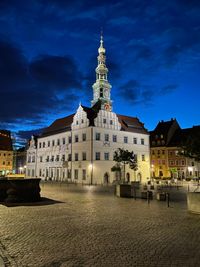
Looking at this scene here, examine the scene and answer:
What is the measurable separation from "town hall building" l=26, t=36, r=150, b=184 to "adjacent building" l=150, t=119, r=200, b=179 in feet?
43.3

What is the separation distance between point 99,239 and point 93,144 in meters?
43.2

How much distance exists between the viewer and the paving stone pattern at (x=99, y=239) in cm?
691

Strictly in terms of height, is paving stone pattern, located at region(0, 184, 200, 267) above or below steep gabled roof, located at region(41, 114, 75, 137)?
below

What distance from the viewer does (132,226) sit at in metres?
11.1

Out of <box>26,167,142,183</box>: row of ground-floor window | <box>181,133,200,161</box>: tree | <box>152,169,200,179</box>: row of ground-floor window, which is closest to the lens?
<box>181,133,200,161</box>: tree

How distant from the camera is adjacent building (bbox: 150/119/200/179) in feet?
233

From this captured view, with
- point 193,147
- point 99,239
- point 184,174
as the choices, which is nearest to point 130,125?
point 184,174

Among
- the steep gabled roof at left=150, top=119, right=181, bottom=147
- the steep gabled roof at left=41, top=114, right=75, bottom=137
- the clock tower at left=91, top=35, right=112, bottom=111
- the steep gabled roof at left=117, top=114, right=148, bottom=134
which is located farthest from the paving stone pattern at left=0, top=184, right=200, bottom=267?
the steep gabled roof at left=150, top=119, right=181, bottom=147

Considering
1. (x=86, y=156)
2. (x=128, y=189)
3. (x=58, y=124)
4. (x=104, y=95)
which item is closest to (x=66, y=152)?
(x=86, y=156)

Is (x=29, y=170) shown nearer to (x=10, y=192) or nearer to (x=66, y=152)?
(x=66, y=152)

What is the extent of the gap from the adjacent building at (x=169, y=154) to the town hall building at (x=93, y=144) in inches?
520

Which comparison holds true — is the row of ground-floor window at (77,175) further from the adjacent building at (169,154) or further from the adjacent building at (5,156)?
the adjacent building at (5,156)

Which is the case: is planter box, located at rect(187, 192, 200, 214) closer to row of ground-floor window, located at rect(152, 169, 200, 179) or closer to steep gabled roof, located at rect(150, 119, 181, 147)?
row of ground-floor window, located at rect(152, 169, 200, 179)

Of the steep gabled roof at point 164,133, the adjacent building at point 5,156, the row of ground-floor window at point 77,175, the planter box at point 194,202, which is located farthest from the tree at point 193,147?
the adjacent building at point 5,156
